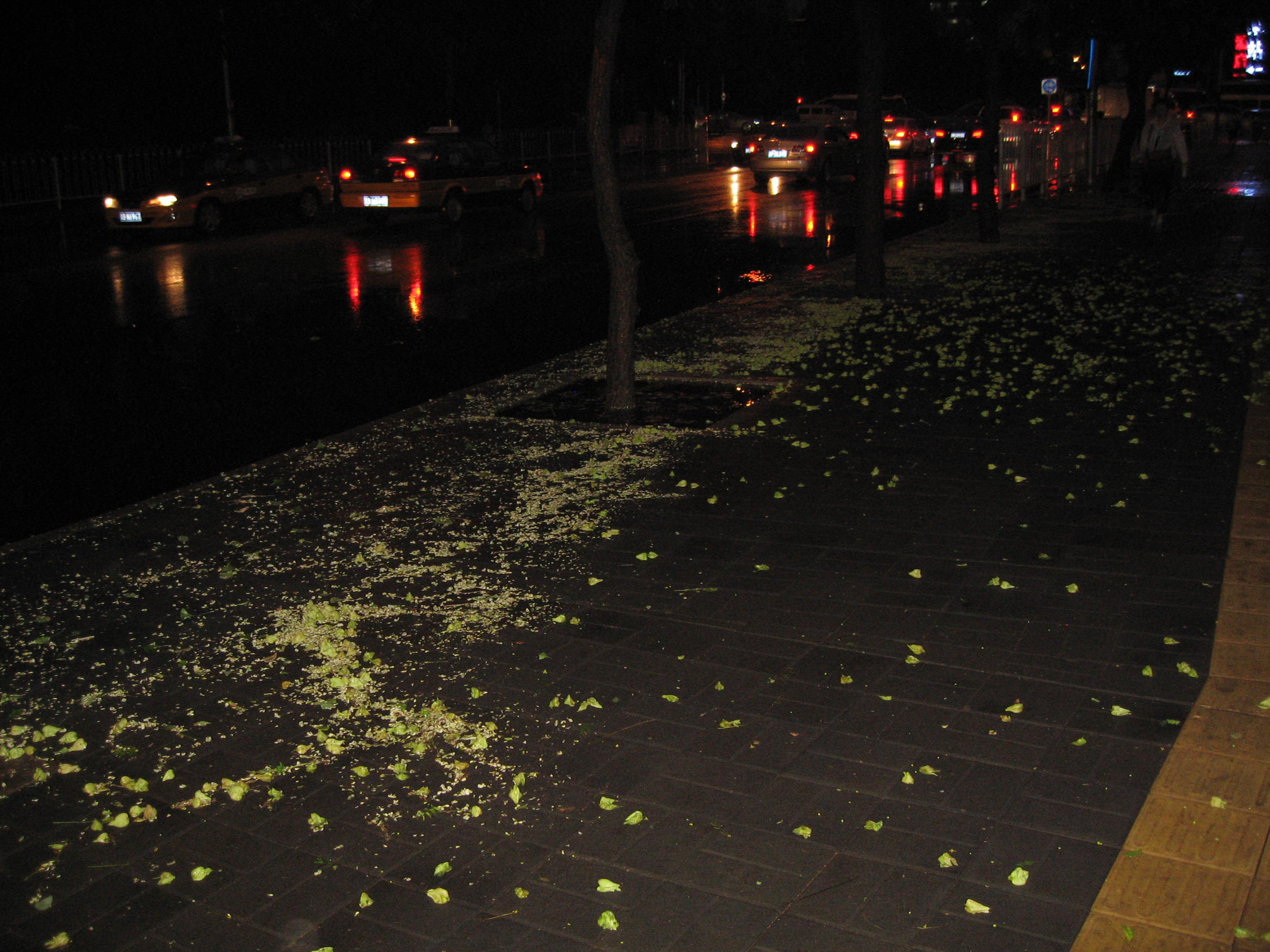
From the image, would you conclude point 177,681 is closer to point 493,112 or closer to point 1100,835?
point 1100,835

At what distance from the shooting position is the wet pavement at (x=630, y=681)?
345 cm

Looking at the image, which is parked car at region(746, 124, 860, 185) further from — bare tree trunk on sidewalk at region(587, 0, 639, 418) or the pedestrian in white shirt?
bare tree trunk on sidewalk at region(587, 0, 639, 418)

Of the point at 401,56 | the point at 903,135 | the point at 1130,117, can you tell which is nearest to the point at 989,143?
the point at 1130,117

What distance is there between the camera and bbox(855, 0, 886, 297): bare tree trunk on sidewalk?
43.3 ft

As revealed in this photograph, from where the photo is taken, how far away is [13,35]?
2838cm

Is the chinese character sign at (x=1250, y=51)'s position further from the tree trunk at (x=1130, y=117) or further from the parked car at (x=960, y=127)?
the tree trunk at (x=1130, y=117)

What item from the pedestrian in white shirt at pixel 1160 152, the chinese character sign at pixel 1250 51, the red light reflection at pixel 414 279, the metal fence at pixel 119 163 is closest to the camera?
the red light reflection at pixel 414 279

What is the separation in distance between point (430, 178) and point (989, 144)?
1100 centimetres

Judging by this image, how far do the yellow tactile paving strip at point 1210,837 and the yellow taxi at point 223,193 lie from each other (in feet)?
70.6

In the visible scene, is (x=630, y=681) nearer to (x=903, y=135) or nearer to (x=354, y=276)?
(x=354, y=276)

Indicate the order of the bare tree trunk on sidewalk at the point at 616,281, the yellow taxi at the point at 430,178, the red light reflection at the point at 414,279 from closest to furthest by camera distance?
the bare tree trunk on sidewalk at the point at 616,281 → the red light reflection at the point at 414,279 → the yellow taxi at the point at 430,178

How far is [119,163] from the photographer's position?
30109 millimetres

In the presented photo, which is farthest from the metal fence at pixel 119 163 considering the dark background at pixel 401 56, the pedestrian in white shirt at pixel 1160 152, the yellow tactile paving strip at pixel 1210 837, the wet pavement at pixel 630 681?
the yellow tactile paving strip at pixel 1210 837

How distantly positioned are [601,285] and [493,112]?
3663 cm
